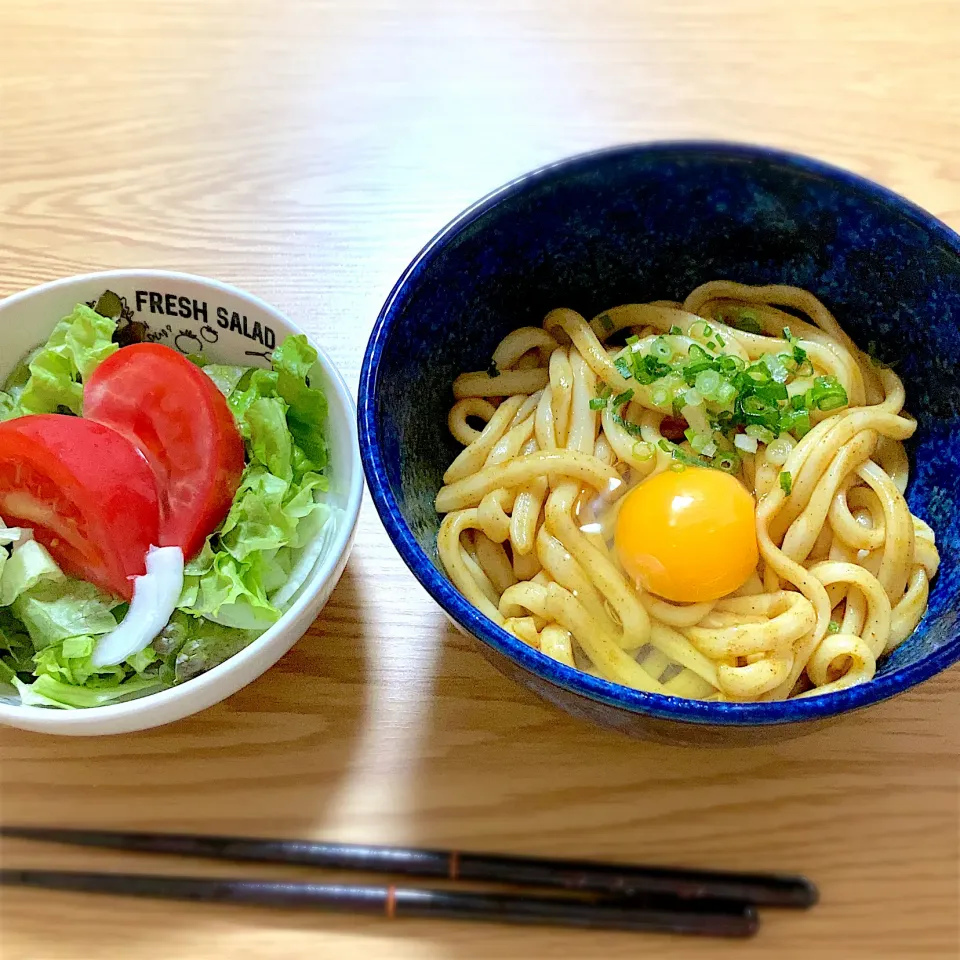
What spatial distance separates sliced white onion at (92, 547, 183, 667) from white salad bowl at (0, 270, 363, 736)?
0.07 meters

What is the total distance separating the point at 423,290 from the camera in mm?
1169

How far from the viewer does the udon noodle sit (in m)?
1.16

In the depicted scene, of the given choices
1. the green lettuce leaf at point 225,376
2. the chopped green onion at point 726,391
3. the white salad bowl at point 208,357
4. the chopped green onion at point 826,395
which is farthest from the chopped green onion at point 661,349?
the green lettuce leaf at point 225,376

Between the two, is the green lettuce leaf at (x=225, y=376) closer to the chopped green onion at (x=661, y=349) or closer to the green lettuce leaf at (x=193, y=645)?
the green lettuce leaf at (x=193, y=645)

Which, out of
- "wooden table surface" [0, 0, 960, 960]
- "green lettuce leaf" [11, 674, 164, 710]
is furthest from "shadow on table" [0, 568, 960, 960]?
"green lettuce leaf" [11, 674, 164, 710]

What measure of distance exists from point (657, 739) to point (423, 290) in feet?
2.16

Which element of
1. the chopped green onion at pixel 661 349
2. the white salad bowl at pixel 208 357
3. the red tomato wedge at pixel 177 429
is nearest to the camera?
the white salad bowl at pixel 208 357

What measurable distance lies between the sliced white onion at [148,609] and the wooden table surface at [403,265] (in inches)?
7.1

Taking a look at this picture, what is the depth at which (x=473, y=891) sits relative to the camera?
3.78ft

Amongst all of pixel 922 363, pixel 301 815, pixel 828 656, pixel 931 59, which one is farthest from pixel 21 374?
pixel 931 59

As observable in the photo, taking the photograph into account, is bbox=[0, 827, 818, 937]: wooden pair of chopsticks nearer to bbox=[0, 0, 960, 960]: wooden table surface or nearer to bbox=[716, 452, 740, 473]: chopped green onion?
bbox=[0, 0, 960, 960]: wooden table surface

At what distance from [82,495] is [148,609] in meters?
0.17

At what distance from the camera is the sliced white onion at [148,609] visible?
1122 mm

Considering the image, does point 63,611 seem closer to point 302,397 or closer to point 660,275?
point 302,397
